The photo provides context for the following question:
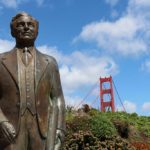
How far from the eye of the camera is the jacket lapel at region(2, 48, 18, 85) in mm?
5154

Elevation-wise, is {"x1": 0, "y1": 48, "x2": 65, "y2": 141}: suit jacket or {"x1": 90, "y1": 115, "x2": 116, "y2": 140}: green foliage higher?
{"x1": 90, "y1": 115, "x2": 116, "y2": 140}: green foliage

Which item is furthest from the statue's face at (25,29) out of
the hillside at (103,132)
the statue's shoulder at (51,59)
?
the hillside at (103,132)

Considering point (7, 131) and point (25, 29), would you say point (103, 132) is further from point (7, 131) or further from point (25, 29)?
point (7, 131)

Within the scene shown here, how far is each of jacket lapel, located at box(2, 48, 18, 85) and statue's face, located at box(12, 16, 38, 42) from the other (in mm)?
172

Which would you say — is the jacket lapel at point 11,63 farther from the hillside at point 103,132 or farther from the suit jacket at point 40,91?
the hillside at point 103,132

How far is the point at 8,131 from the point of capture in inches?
195

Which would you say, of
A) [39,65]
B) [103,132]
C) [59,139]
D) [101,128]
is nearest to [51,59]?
[39,65]

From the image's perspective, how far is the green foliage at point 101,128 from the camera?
1664 centimetres

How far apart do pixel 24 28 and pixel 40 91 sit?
682 millimetres

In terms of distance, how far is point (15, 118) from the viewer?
502 centimetres

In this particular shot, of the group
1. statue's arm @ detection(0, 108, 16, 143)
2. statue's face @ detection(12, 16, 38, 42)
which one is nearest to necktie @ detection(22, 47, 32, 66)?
statue's face @ detection(12, 16, 38, 42)

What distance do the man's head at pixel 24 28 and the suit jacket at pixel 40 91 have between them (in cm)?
16

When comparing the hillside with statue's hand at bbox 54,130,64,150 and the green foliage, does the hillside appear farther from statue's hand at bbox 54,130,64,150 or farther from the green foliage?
statue's hand at bbox 54,130,64,150

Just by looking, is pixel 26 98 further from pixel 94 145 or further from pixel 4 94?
pixel 94 145
